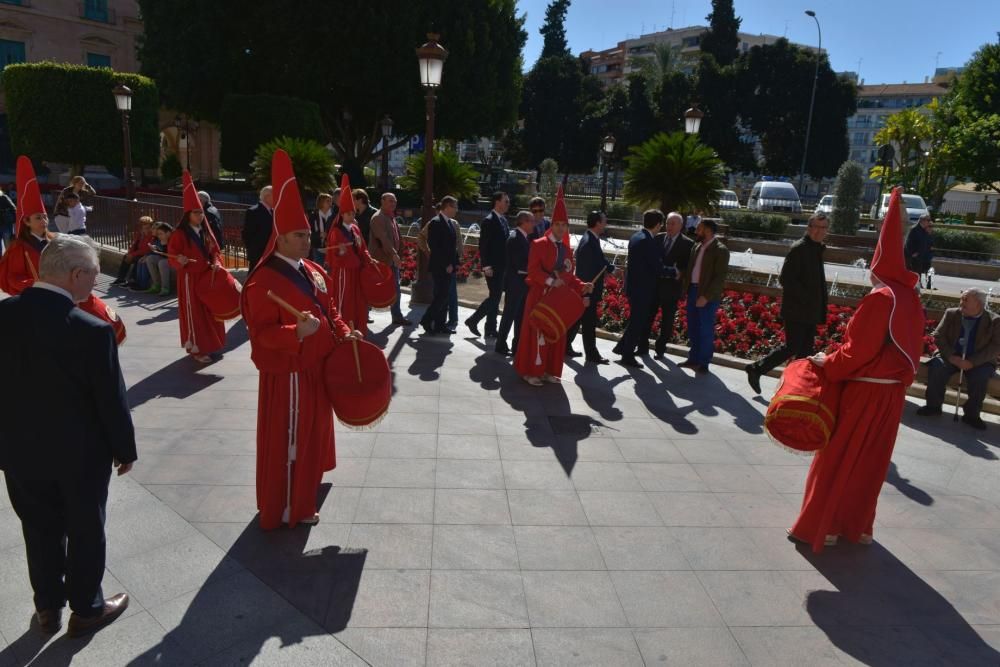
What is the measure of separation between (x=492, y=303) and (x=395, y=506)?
5168 mm

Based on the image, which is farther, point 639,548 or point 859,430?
point 639,548

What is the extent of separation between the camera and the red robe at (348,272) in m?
8.39

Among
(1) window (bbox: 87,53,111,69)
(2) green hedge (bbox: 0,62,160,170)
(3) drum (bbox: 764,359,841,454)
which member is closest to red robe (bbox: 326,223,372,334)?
(3) drum (bbox: 764,359,841,454)

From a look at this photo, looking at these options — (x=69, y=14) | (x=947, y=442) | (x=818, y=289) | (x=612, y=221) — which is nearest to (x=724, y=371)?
(x=818, y=289)

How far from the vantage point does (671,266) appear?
9.00 metres

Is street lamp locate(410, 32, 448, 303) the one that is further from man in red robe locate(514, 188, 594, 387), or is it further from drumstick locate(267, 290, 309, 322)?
drumstick locate(267, 290, 309, 322)

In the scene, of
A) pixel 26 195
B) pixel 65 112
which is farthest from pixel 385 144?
pixel 26 195

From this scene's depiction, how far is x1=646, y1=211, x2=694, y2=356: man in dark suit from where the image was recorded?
901 cm

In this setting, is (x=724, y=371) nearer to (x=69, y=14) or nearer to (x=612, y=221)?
(x=612, y=221)

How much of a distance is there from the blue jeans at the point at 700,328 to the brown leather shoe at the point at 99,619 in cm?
670

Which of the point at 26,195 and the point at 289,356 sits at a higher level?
the point at 26,195

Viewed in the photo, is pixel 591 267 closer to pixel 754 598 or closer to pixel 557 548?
pixel 557 548

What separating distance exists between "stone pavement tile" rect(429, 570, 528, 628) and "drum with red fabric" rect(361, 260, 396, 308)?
4.40 m

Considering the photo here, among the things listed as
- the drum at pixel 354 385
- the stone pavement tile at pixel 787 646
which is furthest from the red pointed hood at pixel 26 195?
the stone pavement tile at pixel 787 646
